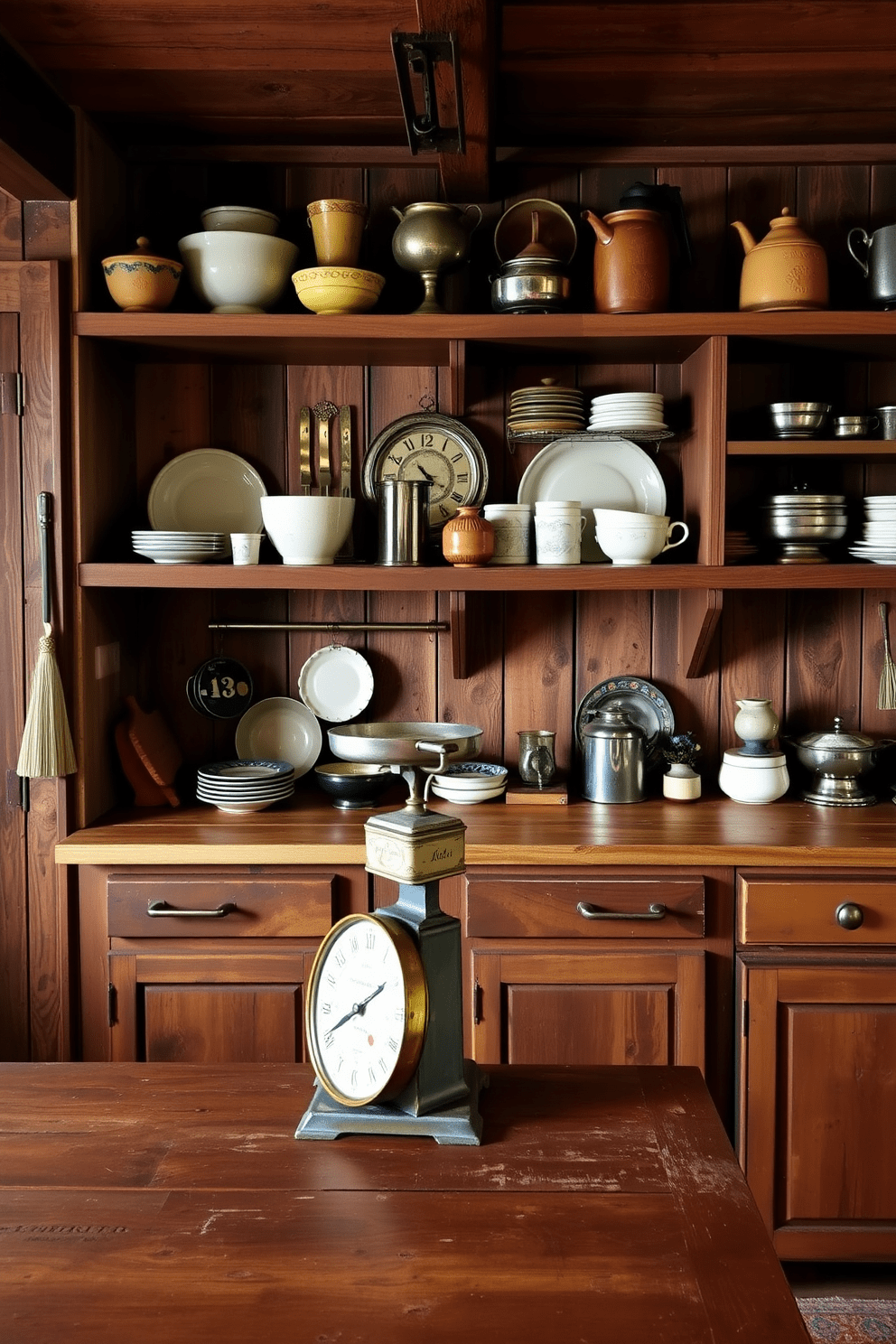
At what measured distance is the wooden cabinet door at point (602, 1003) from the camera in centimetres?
227

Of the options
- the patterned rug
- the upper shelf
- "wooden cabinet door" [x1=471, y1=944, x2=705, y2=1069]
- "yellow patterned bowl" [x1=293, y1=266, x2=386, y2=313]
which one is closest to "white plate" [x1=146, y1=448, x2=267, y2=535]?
the upper shelf

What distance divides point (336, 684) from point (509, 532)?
0.57m

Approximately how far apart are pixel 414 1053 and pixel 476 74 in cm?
164

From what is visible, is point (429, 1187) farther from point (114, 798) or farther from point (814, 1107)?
point (114, 798)

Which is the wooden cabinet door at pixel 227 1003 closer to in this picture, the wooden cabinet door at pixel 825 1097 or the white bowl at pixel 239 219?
the wooden cabinet door at pixel 825 1097

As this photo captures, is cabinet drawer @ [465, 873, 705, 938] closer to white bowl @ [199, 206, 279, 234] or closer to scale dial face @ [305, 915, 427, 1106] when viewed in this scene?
scale dial face @ [305, 915, 427, 1106]

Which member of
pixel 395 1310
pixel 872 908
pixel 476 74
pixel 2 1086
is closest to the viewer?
pixel 395 1310

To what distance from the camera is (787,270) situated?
7.96 feet

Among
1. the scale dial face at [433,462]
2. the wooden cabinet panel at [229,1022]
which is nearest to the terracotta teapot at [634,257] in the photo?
the scale dial face at [433,462]

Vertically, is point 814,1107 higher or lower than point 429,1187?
lower

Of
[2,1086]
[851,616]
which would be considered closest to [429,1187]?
[2,1086]

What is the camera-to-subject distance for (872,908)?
2238 millimetres

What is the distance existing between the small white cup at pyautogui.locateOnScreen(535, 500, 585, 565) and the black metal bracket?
73 cm

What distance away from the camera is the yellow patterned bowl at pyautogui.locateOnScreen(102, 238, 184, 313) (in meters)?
2.41
